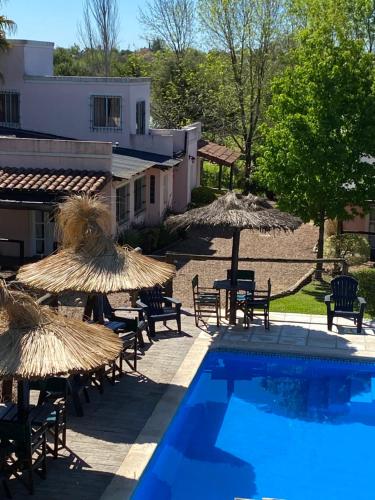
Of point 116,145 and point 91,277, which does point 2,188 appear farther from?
point 91,277

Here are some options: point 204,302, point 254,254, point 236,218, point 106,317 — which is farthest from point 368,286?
point 106,317

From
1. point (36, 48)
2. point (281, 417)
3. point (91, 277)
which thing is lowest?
point (281, 417)

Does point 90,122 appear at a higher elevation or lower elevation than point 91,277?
higher

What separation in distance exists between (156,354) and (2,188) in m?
9.33

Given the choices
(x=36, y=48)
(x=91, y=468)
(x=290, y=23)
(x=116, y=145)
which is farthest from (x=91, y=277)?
(x=290, y=23)

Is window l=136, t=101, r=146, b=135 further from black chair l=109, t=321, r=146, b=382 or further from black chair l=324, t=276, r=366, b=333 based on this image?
black chair l=109, t=321, r=146, b=382

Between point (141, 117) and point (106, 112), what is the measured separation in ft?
6.98

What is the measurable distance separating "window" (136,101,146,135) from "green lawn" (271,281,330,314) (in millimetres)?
12938

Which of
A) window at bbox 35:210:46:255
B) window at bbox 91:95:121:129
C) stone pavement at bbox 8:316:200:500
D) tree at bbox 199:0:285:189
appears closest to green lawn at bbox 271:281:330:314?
stone pavement at bbox 8:316:200:500

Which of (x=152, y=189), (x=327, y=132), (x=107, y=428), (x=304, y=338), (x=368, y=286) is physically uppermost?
(x=327, y=132)

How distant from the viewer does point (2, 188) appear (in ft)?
74.4

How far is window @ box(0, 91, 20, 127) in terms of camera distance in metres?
31.4

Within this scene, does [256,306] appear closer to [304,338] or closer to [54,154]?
[304,338]

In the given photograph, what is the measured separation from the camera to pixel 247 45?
4100 centimetres
